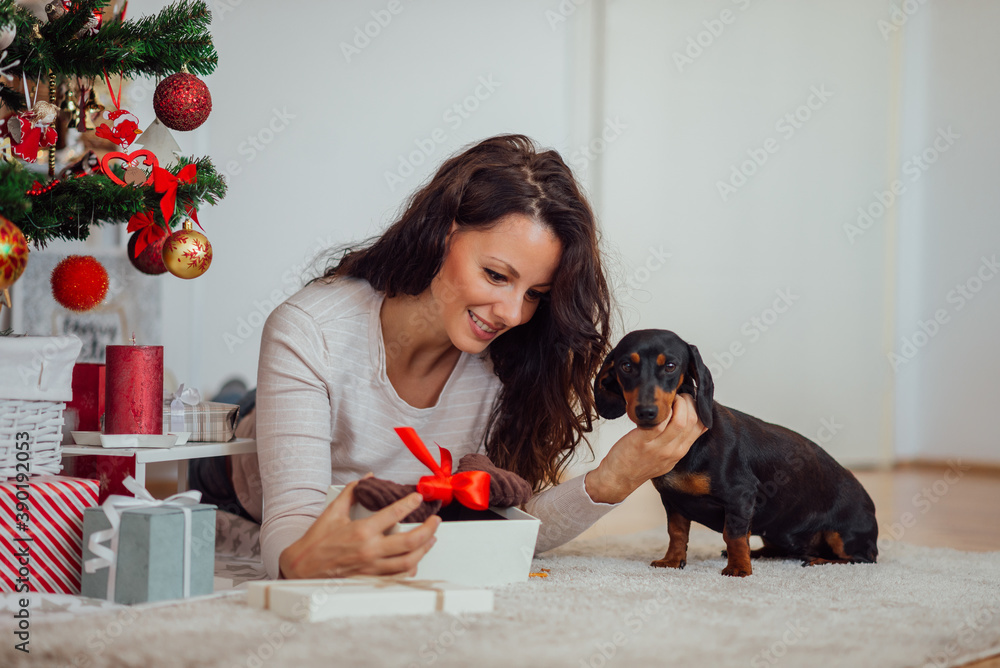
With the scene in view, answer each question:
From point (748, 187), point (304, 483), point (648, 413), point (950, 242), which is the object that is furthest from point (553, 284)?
point (950, 242)

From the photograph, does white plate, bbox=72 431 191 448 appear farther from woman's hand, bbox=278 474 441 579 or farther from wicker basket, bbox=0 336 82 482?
woman's hand, bbox=278 474 441 579

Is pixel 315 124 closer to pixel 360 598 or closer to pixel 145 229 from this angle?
pixel 145 229

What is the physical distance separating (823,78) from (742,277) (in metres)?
1.11

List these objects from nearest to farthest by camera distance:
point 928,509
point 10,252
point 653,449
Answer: point 10,252 < point 653,449 < point 928,509

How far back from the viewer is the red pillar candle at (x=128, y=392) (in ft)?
4.93

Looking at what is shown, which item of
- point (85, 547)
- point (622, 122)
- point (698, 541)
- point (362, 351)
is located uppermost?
point (622, 122)

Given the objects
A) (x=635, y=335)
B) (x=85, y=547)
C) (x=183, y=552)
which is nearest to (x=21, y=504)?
(x=85, y=547)

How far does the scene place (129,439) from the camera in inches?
59.1

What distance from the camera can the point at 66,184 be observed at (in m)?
1.38

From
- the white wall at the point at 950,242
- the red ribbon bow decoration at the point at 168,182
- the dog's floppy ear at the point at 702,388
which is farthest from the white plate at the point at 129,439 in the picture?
the white wall at the point at 950,242

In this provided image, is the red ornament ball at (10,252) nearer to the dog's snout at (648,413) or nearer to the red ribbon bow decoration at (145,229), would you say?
the red ribbon bow decoration at (145,229)

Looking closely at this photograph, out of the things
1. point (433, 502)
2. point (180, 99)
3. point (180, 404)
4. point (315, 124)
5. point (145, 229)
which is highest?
point (315, 124)

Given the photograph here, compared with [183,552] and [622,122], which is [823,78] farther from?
[183,552]

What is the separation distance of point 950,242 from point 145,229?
4415 mm
